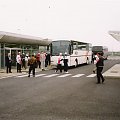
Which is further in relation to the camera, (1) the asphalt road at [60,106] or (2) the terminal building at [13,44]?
(2) the terminal building at [13,44]

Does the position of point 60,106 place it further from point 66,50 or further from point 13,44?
point 13,44

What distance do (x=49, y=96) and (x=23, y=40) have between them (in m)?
25.2

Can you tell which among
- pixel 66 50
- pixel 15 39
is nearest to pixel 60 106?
pixel 66 50

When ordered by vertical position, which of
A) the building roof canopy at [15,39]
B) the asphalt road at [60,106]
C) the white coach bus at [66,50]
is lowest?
the asphalt road at [60,106]

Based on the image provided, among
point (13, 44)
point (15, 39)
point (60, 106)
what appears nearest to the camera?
point (60, 106)

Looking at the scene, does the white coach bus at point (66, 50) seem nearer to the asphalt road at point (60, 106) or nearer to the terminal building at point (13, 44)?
the terminal building at point (13, 44)

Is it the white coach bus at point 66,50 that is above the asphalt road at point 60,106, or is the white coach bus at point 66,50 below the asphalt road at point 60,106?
above

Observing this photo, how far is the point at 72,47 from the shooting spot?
37781 millimetres

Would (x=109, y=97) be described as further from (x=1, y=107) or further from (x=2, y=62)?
(x=2, y=62)

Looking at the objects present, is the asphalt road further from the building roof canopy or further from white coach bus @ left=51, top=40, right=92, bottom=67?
white coach bus @ left=51, top=40, right=92, bottom=67

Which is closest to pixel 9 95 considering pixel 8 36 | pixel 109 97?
pixel 109 97

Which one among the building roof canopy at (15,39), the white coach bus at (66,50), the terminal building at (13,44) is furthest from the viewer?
the white coach bus at (66,50)

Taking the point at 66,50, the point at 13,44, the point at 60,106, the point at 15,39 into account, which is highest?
the point at 15,39

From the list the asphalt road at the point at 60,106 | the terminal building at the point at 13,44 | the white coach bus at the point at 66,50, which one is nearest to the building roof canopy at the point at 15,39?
the terminal building at the point at 13,44
